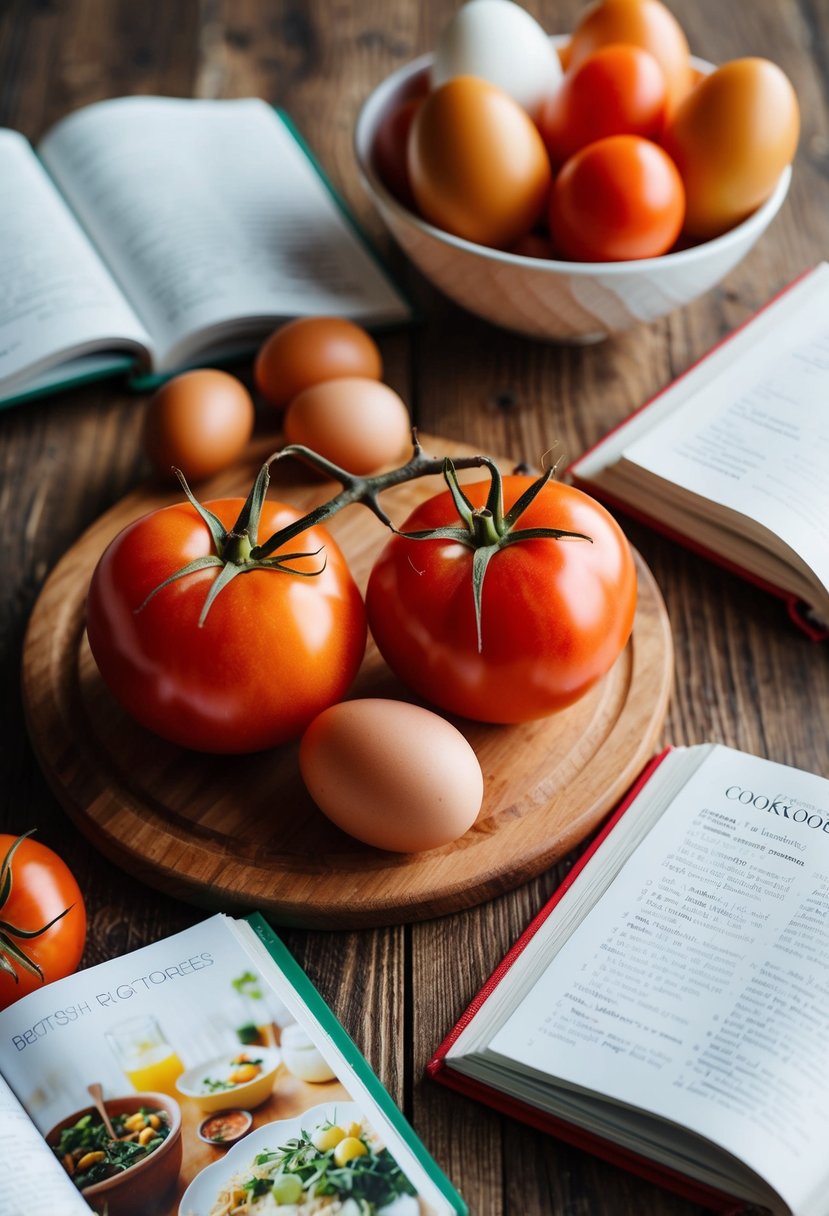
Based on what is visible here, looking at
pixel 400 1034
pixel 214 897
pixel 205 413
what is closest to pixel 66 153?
pixel 205 413

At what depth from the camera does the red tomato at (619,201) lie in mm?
1014

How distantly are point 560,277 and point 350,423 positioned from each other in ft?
0.78

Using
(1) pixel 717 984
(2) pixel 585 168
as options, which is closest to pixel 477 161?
(2) pixel 585 168

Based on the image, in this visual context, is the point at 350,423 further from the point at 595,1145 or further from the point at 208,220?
the point at 595,1145

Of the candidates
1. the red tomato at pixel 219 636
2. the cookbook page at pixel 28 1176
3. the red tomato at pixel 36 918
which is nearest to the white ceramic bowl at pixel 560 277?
the red tomato at pixel 219 636

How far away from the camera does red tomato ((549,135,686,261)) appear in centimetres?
101

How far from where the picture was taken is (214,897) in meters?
0.80

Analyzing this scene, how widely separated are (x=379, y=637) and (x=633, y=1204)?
1.29 feet

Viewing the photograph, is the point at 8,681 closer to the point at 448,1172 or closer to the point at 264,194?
the point at 448,1172

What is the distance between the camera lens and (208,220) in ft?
4.32

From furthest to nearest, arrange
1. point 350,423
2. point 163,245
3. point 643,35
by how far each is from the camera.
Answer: point 163,245
point 643,35
point 350,423

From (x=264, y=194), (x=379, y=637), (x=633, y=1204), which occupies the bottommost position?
(x=633, y=1204)

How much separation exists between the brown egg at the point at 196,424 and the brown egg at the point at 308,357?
0.17 ft

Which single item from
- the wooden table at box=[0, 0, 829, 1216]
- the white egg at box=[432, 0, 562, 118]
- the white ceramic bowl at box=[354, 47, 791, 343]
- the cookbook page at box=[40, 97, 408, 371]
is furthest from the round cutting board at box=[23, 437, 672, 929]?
the white egg at box=[432, 0, 562, 118]
